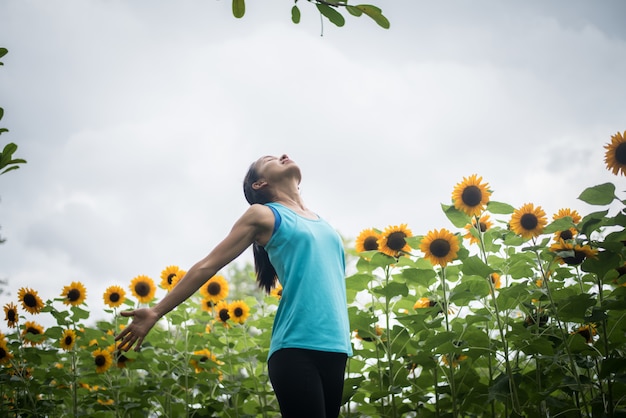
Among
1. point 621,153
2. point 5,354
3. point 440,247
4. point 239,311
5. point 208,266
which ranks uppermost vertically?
point 621,153

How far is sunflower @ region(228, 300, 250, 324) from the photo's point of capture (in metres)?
3.92

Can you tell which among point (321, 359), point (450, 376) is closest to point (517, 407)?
point (450, 376)

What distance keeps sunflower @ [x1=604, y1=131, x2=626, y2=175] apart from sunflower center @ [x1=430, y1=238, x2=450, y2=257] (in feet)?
3.00

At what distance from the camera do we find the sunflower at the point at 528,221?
2984 millimetres

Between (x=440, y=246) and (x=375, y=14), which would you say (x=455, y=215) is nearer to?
(x=440, y=246)

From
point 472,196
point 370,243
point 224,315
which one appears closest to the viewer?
point 472,196

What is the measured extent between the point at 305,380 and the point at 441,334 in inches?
41.4

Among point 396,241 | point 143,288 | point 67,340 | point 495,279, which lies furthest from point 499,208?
point 67,340

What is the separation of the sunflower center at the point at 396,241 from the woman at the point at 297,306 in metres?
0.82

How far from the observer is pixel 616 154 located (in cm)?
285

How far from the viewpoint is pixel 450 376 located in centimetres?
304

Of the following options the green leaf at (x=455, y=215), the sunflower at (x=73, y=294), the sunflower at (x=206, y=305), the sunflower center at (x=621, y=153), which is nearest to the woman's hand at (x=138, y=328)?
the green leaf at (x=455, y=215)

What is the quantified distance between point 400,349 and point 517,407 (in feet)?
2.34

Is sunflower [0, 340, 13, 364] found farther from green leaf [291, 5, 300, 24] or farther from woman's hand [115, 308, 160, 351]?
green leaf [291, 5, 300, 24]
